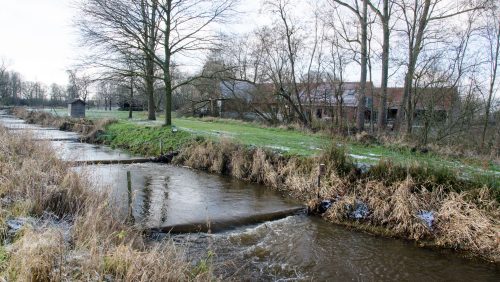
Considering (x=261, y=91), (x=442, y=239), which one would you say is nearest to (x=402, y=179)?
(x=442, y=239)

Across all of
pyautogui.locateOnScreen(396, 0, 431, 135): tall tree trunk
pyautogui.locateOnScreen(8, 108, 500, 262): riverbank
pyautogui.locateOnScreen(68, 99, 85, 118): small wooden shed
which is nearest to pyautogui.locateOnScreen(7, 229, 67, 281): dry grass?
pyautogui.locateOnScreen(8, 108, 500, 262): riverbank

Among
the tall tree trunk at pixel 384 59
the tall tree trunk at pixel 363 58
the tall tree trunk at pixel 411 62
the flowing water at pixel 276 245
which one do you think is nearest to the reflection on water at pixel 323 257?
the flowing water at pixel 276 245

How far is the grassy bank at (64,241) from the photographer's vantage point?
149 inches

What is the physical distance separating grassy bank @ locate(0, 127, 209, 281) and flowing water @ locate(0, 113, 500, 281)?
0.79 metres

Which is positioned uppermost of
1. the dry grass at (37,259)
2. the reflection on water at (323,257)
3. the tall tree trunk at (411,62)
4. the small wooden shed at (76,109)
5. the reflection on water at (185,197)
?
the tall tree trunk at (411,62)

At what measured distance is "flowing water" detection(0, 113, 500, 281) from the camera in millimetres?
6730

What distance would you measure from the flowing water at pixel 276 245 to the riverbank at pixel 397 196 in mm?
426

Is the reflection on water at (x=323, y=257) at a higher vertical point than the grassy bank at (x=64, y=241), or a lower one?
lower

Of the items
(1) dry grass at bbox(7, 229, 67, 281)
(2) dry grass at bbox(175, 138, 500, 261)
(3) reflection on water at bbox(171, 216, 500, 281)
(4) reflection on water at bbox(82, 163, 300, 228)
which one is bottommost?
(3) reflection on water at bbox(171, 216, 500, 281)

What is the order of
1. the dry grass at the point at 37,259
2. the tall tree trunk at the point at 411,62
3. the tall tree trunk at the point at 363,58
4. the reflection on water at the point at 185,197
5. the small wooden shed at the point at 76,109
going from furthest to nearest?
the small wooden shed at the point at 76,109, the tall tree trunk at the point at 363,58, the tall tree trunk at the point at 411,62, the reflection on water at the point at 185,197, the dry grass at the point at 37,259

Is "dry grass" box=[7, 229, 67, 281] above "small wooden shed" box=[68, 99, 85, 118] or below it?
below

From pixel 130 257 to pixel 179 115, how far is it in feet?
128

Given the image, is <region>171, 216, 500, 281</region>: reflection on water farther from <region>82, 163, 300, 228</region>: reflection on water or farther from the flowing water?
<region>82, 163, 300, 228</region>: reflection on water

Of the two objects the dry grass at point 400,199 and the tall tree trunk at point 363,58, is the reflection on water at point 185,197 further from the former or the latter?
the tall tree trunk at point 363,58
